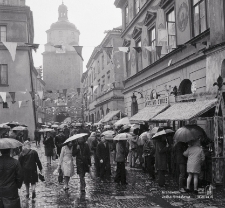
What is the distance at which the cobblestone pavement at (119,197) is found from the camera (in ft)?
26.0

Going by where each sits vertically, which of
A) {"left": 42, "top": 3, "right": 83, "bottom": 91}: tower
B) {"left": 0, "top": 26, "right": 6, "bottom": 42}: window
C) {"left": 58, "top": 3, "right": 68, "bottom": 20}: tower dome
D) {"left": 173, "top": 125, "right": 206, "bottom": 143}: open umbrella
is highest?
{"left": 58, "top": 3, "right": 68, "bottom": 20}: tower dome

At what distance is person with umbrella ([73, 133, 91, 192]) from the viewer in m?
9.59

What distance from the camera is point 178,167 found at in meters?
9.94

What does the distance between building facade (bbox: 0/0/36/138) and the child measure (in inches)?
1025

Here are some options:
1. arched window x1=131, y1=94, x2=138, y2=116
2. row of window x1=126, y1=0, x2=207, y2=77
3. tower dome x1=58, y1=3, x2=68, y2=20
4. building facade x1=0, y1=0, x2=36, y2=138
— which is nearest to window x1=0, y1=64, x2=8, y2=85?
building facade x1=0, y1=0, x2=36, y2=138

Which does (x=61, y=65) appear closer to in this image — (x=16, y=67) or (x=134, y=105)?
(x=16, y=67)

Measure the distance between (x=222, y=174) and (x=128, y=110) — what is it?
16.0 meters

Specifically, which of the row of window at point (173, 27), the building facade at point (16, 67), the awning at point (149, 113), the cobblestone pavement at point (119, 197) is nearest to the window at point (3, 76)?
the building facade at point (16, 67)

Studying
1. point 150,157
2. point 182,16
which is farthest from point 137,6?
point 150,157

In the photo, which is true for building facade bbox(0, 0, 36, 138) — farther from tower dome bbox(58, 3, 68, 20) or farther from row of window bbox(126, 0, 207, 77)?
tower dome bbox(58, 3, 68, 20)

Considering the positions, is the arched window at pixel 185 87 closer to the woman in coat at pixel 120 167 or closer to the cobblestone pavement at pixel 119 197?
the cobblestone pavement at pixel 119 197

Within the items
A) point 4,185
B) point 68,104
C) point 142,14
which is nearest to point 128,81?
point 142,14

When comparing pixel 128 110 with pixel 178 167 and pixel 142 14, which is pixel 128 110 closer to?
pixel 142 14

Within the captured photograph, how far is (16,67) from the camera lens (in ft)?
109
